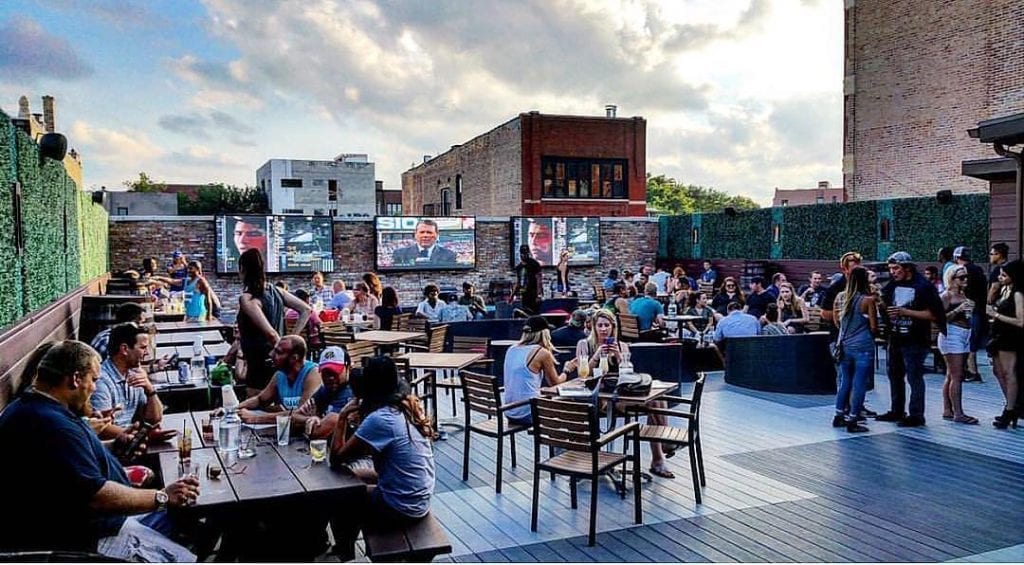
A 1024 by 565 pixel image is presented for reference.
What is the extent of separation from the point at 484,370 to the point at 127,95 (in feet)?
26.8

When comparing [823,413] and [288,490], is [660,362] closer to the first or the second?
[823,413]

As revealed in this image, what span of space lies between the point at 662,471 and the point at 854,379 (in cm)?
280

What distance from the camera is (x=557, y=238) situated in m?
23.3

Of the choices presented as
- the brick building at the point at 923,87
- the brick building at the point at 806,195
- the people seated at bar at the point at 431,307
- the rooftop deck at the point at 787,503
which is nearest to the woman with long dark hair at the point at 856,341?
the rooftop deck at the point at 787,503

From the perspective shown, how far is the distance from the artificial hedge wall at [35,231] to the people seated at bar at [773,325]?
8.59m

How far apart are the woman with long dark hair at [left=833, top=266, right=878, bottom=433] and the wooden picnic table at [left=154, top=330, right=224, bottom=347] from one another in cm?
681

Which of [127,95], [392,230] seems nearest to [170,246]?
[392,230]

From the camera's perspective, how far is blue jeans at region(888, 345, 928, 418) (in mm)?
7617

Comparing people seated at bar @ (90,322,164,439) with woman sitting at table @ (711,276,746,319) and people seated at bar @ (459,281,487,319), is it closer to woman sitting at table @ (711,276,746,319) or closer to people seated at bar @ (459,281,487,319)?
people seated at bar @ (459,281,487,319)

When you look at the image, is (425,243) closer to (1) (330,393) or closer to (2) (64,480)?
(1) (330,393)

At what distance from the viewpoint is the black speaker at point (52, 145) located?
21.4 ft

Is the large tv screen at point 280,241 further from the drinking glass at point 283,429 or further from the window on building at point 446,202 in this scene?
the window on building at point 446,202

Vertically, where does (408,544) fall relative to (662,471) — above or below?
above

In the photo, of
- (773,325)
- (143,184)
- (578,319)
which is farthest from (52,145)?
(143,184)
